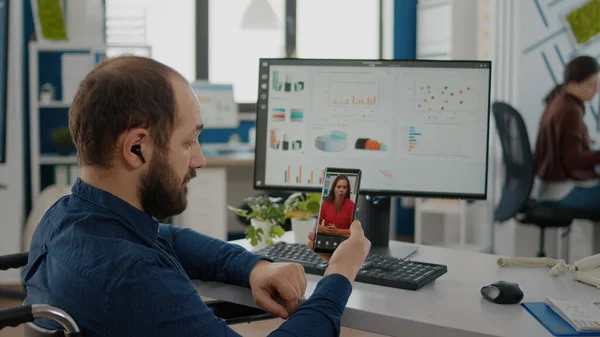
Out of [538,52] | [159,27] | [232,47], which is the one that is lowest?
[538,52]

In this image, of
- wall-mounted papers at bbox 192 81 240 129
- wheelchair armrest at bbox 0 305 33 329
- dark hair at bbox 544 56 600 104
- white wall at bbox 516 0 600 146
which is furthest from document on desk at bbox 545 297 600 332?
wall-mounted papers at bbox 192 81 240 129

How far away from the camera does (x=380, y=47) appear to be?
557cm

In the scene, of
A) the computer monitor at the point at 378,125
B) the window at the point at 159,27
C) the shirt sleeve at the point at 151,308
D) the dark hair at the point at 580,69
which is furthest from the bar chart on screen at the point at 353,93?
the window at the point at 159,27

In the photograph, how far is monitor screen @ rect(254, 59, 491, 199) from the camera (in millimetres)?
1642

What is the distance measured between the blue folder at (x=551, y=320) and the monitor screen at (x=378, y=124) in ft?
1.52

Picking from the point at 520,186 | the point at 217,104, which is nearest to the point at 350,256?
the point at 520,186

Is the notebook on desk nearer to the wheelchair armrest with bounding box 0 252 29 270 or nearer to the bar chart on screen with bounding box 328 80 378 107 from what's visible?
the bar chart on screen with bounding box 328 80 378 107

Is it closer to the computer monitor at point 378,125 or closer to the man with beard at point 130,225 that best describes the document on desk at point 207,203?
the computer monitor at point 378,125

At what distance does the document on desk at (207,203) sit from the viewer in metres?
4.36

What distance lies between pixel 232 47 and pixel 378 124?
373 centimetres

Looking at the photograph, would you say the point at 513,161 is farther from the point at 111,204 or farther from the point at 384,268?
the point at 111,204

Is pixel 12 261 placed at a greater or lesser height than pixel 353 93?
lesser

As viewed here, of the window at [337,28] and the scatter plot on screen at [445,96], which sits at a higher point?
the window at [337,28]

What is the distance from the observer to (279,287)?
4.09ft
